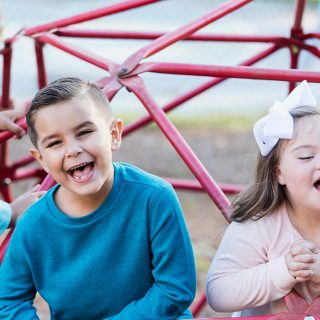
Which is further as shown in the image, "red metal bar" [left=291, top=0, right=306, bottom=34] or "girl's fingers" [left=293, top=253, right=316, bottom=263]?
"red metal bar" [left=291, top=0, right=306, bottom=34]

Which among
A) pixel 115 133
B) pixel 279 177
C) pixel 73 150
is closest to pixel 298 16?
pixel 279 177

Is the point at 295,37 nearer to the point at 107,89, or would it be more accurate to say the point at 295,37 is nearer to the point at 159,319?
the point at 107,89

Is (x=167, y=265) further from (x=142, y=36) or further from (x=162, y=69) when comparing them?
(x=142, y=36)

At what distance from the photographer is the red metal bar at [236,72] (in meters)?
2.37

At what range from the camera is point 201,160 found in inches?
241

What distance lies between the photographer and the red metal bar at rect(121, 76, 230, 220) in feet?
7.73

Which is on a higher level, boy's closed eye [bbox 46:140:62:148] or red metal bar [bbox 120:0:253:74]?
red metal bar [bbox 120:0:253:74]

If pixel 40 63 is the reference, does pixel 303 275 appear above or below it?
below

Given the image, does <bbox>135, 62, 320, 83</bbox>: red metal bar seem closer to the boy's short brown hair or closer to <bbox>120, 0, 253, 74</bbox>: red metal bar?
<bbox>120, 0, 253, 74</bbox>: red metal bar

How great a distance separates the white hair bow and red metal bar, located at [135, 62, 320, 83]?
2.1 inches

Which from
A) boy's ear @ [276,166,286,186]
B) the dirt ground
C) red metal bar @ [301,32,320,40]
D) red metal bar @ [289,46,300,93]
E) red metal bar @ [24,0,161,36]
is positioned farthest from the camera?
the dirt ground

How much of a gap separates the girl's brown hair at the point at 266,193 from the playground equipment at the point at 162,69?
5 cm

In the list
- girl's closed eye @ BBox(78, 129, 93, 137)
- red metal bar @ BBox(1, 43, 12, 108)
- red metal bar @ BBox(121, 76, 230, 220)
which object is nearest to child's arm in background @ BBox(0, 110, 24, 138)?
red metal bar @ BBox(121, 76, 230, 220)

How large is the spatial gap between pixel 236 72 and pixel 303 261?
0.60m
